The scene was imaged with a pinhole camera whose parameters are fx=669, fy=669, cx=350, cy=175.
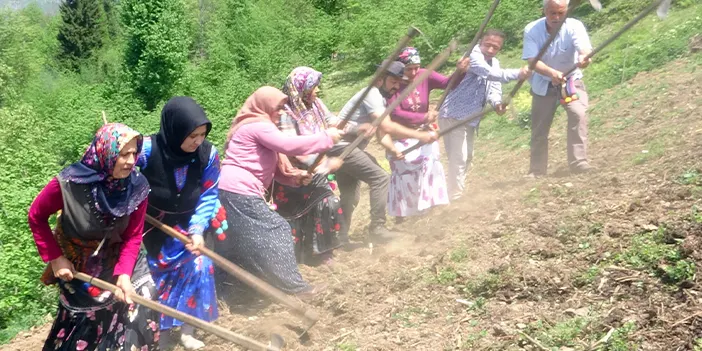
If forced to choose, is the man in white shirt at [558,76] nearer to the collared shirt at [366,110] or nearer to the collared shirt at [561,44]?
the collared shirt at [561,44]

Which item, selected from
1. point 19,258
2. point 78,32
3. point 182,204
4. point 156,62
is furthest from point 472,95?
point 78,32

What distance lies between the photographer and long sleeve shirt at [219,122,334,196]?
4.81 metres

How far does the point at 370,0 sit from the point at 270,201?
2142cm

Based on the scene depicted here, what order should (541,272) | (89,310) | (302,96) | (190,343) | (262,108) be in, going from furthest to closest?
(302,96)
(262,108)
(190,343)
(541,272)
(89,310)

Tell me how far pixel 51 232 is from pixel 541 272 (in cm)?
294

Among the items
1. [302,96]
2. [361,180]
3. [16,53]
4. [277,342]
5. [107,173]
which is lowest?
[277,342]

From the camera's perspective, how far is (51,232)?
141 inches

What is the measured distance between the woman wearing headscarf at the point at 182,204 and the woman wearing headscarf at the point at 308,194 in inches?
45.5

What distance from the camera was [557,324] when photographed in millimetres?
3738

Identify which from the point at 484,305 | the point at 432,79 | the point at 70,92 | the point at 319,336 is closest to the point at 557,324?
the point at 484,305

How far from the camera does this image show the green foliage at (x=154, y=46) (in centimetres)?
3250

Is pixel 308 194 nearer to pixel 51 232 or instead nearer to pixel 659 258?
pixel 51 232

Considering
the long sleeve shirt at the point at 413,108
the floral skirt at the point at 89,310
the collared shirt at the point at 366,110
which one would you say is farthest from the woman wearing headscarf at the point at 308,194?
the floral skirt at the point at 89,310

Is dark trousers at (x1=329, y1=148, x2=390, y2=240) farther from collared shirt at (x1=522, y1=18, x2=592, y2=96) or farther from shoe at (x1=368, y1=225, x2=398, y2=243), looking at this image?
collared shirt at (x1=522, y1=18, x2=592, y2=96)
